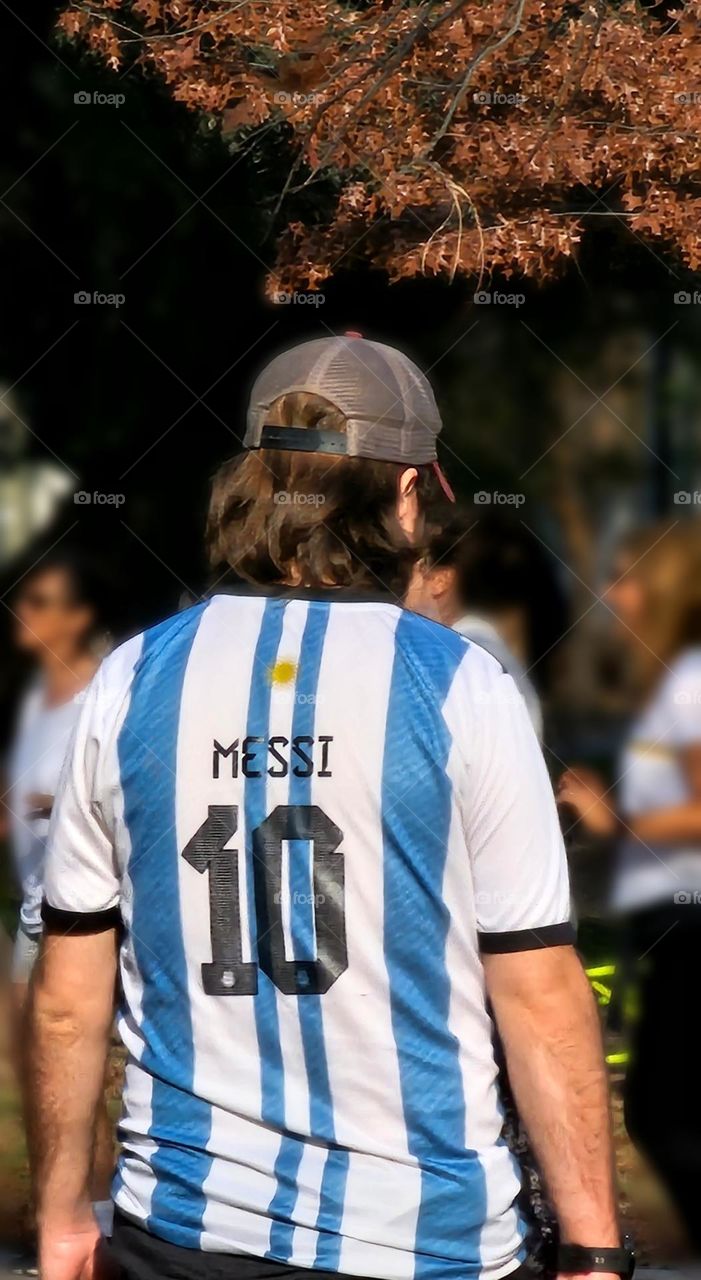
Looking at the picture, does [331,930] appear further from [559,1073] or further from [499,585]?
[499,585]

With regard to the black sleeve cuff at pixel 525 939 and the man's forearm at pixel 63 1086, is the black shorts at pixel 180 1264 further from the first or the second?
the black sleeve cuff at pixel 525 939

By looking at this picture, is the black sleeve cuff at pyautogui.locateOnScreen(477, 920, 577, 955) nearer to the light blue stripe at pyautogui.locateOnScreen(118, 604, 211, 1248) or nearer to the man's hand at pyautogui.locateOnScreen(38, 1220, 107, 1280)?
the light blue stripe at pyautogui.locateOnScreen(118, 604, 211, 1248)

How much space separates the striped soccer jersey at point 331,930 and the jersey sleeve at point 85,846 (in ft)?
0.15

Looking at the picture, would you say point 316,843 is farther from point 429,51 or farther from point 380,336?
point 380,336

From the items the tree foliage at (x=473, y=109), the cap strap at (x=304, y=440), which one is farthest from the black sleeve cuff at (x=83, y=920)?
the tree foliage at (x=473, y=109)

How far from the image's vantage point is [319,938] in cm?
151

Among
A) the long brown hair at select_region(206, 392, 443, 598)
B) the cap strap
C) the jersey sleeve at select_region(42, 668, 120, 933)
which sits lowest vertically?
the jersey sleeve at select_region(42, 668, 120, 933)

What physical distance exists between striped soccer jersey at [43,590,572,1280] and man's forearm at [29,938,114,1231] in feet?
0.23

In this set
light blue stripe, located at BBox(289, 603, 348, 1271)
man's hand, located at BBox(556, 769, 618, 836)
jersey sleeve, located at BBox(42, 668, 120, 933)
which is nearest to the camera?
light blue stripe, located at BBox(289, 603, 348, 1271)

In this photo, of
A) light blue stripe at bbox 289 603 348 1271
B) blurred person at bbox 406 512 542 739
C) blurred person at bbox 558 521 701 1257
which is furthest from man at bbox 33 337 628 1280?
blurred person at bbox 406 512 542 739

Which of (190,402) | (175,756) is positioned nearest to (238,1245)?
(175,756)

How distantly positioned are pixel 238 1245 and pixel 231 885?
0.33 meters

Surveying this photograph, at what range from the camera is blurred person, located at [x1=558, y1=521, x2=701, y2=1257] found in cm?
315

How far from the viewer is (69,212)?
22.2ft
